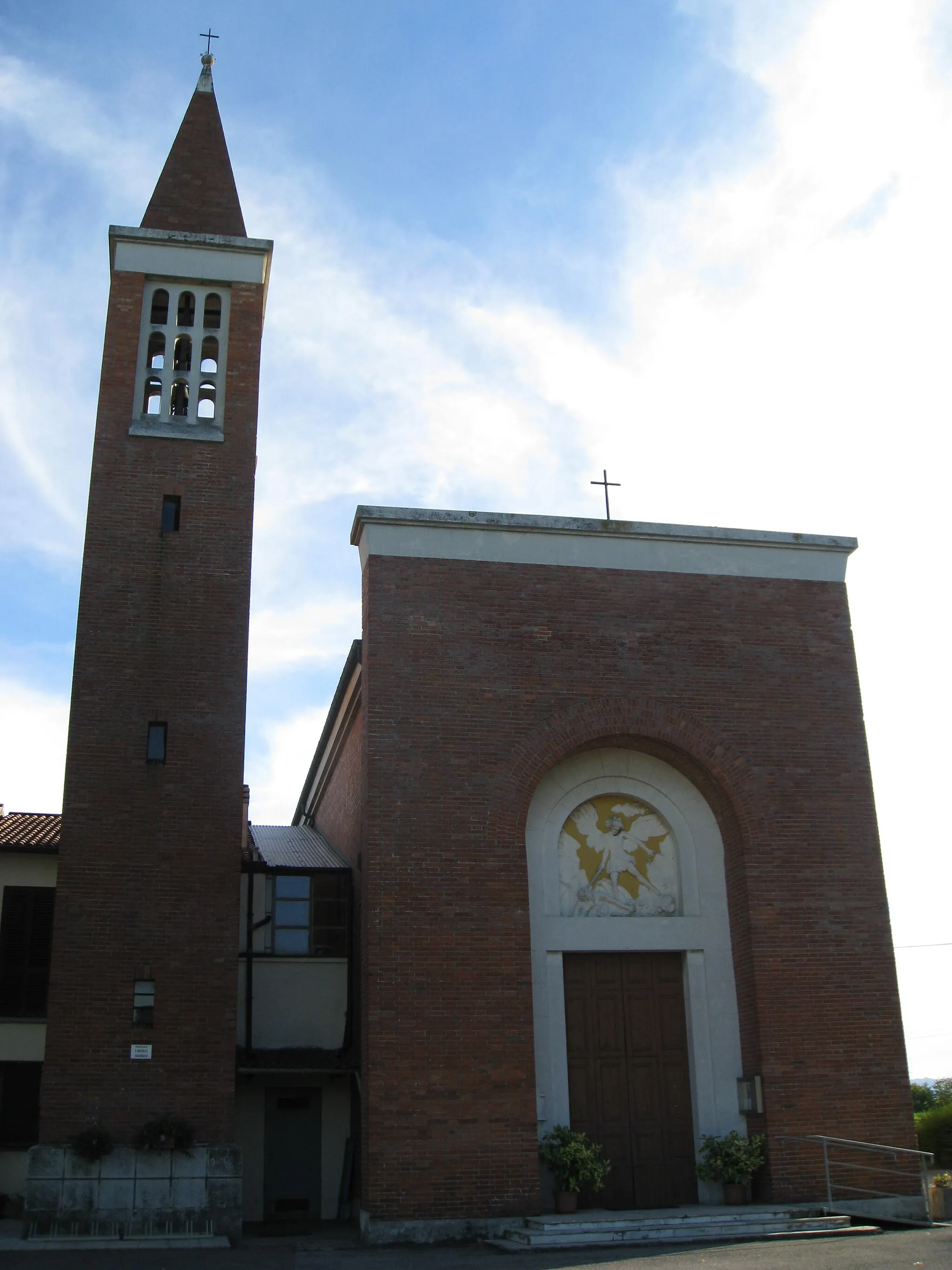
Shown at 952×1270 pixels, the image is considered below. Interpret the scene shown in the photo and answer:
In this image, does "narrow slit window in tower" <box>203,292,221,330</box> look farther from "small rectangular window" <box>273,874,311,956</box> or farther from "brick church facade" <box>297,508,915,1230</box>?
"small rectangular window" <box>273,874,311,956</box>

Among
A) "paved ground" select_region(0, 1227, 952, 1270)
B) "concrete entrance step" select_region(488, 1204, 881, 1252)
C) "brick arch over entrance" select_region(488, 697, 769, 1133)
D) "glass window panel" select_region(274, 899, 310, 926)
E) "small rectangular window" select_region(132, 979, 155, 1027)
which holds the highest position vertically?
"brick arch over entrance" select_region(488, 697, 769, 1133)

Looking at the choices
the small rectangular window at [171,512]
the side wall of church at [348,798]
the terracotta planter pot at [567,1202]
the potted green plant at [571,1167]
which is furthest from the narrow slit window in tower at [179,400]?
the terracotta planter pot at [567,1202]

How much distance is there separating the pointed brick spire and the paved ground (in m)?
14.3

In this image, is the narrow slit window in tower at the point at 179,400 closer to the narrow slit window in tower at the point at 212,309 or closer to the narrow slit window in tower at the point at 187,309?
the narrow slit window in tower at the point at 187,309

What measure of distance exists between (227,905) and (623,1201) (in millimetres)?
6350

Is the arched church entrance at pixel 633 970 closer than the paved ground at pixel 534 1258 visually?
No

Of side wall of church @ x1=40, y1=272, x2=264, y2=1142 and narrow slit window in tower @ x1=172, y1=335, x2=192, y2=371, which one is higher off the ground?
narrow slit window in tower @ x1=172, y1=335, x2=192, y2=371

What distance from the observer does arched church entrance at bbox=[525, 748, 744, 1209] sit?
51.7 feet

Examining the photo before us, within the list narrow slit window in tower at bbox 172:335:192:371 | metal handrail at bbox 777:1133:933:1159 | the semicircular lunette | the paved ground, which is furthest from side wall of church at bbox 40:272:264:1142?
metal handrail at bbox 777:1133:933:1159

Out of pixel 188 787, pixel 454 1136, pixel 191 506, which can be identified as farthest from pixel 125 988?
pixel 191 506

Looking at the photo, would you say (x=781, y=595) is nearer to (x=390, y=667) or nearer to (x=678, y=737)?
(x=678, y=737)

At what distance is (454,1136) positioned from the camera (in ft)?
47.6

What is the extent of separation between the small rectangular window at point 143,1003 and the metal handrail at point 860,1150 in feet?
26.3

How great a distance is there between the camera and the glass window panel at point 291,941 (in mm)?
17906
